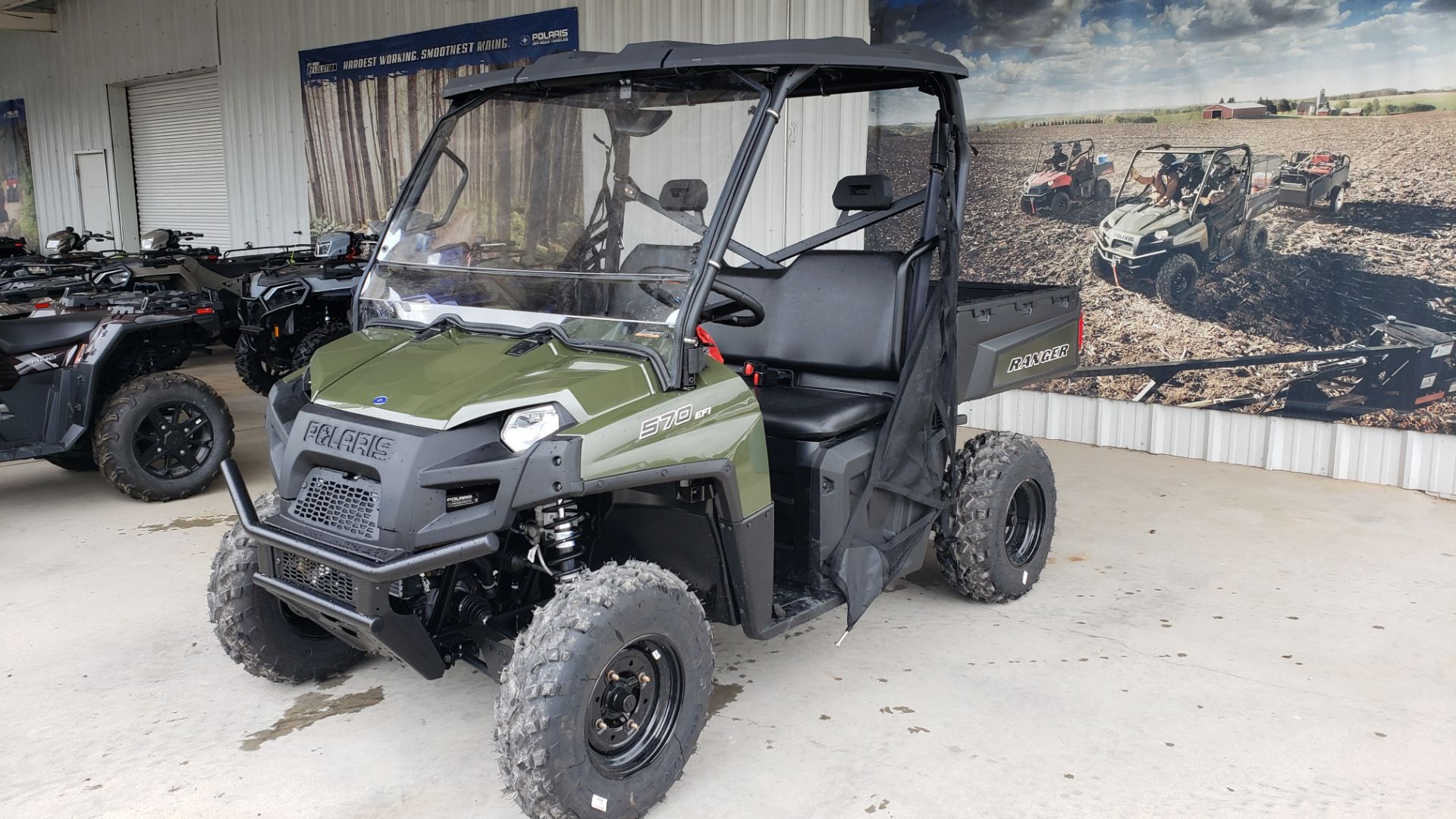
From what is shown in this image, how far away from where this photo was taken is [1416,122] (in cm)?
550

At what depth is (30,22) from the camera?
16094 mm

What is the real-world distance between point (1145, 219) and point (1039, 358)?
260 cm

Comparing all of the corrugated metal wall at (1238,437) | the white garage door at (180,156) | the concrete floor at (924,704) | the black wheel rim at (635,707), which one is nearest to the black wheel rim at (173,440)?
the concrete floor at (924,704)

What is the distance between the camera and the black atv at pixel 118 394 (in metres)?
5.30

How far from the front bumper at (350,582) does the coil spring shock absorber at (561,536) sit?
6.2 inches

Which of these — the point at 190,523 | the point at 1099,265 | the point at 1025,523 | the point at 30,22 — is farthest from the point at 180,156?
the point at 1025,523

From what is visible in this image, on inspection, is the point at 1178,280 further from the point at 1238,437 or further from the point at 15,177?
the point at 15,177

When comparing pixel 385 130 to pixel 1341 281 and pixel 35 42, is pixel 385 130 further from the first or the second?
pixel 35 42

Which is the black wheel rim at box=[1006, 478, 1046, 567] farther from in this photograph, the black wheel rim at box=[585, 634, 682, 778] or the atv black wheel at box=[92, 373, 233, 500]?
the atv black wheel at box=[92, 373, 233, 500]

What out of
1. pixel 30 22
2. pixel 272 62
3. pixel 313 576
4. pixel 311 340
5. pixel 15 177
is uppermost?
pixel 30 22

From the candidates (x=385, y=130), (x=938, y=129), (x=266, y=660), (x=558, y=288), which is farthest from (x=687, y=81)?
(x=385, y=130)

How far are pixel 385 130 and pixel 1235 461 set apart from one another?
816cm

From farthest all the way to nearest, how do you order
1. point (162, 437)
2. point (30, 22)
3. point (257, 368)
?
point (30, 22), point (257, 368), point (162, 437)

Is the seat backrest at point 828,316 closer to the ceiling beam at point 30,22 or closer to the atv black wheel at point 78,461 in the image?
the atv black wheel at point 78,461
